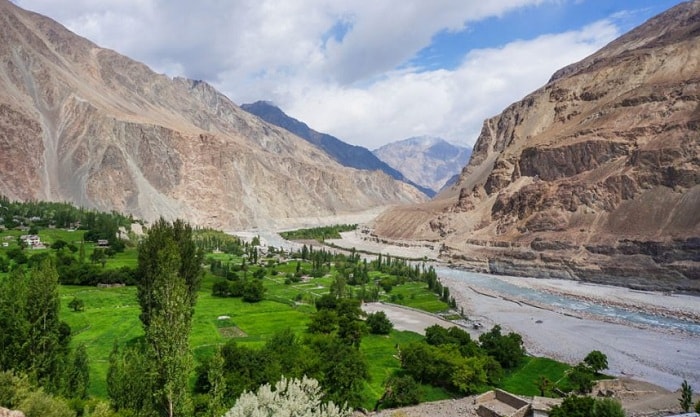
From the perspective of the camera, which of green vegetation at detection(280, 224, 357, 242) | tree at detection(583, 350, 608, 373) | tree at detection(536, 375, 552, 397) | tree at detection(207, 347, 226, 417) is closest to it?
tree at detection(207, 347, 226, 417)

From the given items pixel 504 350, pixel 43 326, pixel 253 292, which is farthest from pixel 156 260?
pixel 253 292

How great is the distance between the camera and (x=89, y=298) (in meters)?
56.2

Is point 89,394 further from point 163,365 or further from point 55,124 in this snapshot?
point 55,124

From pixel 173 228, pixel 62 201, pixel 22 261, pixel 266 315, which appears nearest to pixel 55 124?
pixel 62 201

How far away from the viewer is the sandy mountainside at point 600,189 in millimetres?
94750

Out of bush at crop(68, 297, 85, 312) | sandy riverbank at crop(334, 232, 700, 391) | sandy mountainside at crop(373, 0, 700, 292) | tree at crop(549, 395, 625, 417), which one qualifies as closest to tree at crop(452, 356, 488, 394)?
tree at crop(549, 395, 625, 417)

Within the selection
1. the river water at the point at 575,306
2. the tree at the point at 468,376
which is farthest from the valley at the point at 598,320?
the tree at the point at 468,376

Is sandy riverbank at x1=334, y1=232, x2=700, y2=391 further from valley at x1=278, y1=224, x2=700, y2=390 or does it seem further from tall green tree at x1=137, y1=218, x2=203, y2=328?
tall green tree at x1=137, y1=218, x2=203, y2=328

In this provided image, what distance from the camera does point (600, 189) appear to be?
116 m

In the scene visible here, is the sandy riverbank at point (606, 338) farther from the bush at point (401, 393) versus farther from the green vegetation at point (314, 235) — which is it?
the green vegetation at point (314, 235)

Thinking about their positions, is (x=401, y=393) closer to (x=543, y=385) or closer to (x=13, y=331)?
(x=543, y=385)

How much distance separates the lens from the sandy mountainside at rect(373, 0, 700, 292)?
9475 cm

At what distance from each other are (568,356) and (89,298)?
51.6 m

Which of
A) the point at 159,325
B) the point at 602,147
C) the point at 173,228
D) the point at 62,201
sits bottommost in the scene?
the point at 159,325
